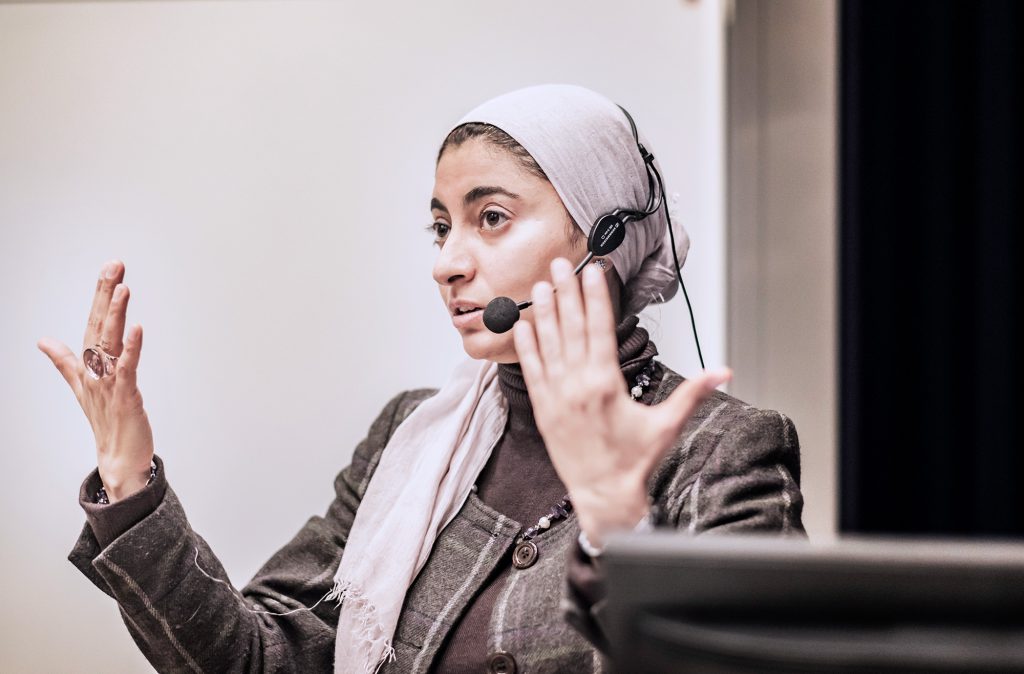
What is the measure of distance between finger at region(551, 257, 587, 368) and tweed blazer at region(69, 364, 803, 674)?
13.4 inches

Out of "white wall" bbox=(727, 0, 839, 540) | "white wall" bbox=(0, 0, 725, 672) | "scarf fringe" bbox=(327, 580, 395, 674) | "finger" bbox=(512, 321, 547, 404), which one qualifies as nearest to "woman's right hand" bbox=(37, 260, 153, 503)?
"scarf fringe" bbox=(327, 580, 395, 674)

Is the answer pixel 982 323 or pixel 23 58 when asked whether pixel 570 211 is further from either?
pixel 23 58

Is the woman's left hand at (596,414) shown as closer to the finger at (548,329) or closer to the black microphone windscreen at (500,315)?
the finger at (548,329)

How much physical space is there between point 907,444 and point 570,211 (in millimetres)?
557

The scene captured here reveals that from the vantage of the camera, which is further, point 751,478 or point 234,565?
point 234,565

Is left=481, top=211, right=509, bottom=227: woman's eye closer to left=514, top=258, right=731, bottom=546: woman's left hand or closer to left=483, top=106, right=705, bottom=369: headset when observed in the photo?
left=483, top=106, right=705, bottom=369: headset

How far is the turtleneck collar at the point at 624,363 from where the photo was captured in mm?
1492

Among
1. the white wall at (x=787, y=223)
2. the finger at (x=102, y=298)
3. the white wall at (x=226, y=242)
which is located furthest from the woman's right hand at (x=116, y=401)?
the white wall at (x=787, y=223)

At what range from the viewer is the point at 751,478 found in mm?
1283

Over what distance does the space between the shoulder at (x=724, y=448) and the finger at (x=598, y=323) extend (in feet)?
1.18

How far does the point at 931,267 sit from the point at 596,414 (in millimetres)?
A: 601

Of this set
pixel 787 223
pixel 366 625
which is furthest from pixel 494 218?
pixel 787 223

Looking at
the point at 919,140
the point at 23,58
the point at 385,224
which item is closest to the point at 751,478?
the point at 919,140

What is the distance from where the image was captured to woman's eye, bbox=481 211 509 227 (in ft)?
4.81
